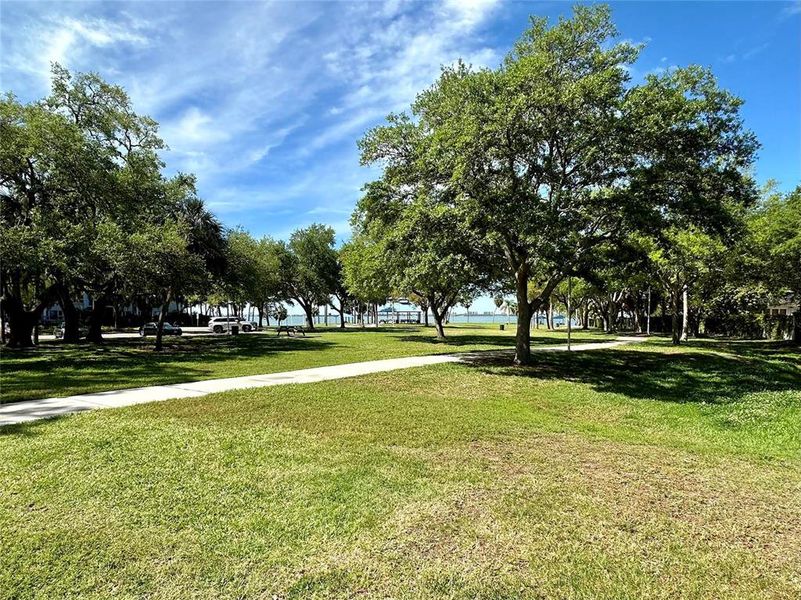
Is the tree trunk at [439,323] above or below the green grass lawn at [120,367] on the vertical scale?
above

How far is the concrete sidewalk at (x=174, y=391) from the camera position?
7484 millimetres

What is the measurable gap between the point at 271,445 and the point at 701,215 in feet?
39.1

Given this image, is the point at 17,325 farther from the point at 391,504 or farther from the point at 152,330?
the point at 391,504

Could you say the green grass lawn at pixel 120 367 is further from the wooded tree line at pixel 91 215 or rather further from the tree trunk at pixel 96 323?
the tree trunk at pixel 96 323

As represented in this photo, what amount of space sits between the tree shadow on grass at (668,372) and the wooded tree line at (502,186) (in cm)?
171

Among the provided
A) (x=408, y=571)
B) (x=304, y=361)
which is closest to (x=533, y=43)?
(x=304, y=361)

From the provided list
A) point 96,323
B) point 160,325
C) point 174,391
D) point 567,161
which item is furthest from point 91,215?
point 567,161

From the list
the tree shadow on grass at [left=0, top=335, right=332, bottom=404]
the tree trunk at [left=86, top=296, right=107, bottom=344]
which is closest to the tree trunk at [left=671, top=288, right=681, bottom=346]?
the tree shadow on grass at [left=0, top=335, right=332, bottom=404]

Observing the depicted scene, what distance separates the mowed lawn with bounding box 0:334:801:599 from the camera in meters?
3.21

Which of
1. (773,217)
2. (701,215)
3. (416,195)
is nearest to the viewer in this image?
(701,215)

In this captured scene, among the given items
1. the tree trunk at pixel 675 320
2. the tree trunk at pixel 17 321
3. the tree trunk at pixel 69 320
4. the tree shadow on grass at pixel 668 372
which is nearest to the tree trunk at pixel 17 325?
the tree trunk at pixel 17 321

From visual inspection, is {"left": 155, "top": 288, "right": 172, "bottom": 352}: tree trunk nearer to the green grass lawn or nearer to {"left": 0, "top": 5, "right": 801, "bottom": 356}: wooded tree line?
{"left": 0, "top": 5, "right": 801, "bottom": 356}: wooded tree line

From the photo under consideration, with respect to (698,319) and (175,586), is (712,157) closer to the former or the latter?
(175,586)

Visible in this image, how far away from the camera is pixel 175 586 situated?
10.1 feet
